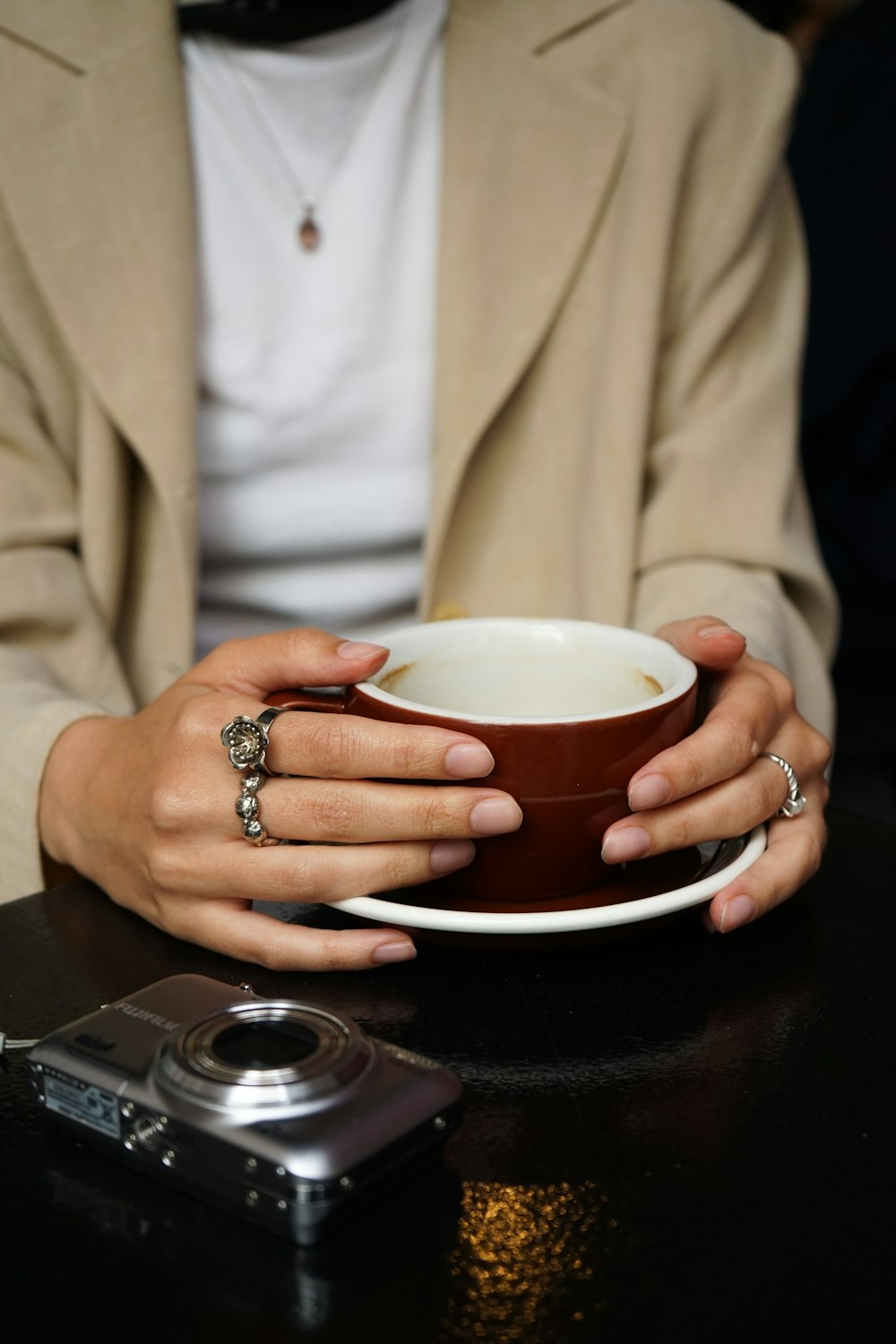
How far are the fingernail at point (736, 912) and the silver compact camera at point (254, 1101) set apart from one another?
7.4 inches

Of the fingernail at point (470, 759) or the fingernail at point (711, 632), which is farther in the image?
the fingernail at point (711, 632)

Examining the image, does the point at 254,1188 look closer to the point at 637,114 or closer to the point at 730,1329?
the point at 730,1329

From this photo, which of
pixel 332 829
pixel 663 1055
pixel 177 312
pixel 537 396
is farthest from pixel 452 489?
pixel 663 1055

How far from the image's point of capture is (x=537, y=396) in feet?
3.51

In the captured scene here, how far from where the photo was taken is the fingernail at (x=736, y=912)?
1.83 ft

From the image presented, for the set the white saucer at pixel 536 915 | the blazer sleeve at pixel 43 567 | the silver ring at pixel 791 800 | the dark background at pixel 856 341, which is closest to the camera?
the white saucer at pixel 536 915

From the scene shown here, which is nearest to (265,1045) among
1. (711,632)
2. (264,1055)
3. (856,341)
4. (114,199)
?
(264,1055)

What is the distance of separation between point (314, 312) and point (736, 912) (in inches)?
27.7

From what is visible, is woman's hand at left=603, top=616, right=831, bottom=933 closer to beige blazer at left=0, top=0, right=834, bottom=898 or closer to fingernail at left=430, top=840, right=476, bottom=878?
fingernail at left=430, top=840, right=476, bottom=878

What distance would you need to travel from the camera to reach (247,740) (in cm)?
57

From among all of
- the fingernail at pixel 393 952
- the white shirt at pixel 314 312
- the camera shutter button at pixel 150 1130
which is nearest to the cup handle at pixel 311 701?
the fingernail at pixel 393 952

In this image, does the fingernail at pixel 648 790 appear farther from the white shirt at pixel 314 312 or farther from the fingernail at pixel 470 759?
the white shirt at pixel 314 312

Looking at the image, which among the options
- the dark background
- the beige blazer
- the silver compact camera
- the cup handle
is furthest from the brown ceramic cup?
the dark background

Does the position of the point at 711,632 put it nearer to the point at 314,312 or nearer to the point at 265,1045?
the point at 265,1045
